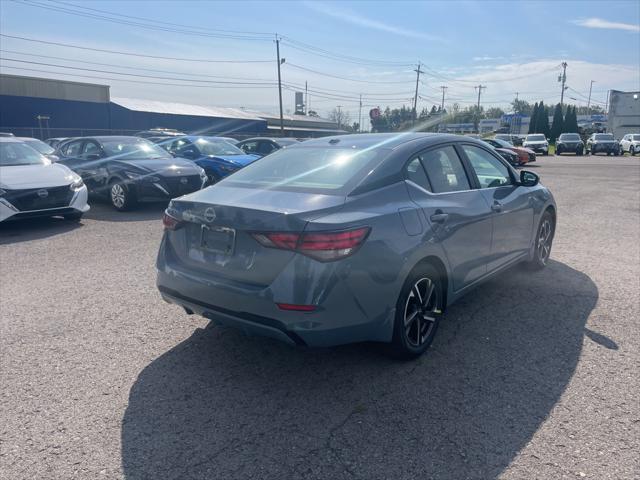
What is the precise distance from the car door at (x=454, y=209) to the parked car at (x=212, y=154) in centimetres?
811

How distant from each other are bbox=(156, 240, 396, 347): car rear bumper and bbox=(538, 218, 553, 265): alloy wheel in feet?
10.7

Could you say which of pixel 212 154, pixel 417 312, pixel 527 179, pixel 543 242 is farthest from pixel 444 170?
pixel 212 154

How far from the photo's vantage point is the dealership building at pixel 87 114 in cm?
4009

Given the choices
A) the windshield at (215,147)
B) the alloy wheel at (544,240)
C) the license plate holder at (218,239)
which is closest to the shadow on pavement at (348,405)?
the license plate holder at (218,239)

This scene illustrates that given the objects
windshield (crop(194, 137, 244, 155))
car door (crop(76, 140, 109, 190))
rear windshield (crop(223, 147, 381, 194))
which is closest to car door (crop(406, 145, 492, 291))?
rear windshield (crop(223, 147, 381, 194))

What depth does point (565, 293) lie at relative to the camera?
5.16 metres

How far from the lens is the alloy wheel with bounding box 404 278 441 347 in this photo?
141 inches

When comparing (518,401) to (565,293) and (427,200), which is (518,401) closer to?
(427,200)

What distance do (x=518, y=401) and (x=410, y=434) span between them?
0.81m

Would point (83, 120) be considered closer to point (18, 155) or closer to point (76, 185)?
point (18, 155)

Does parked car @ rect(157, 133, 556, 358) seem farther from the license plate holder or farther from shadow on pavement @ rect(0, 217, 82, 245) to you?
shadow on pavement @ rect(0, 217, 82, 245)

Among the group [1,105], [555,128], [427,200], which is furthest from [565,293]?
[555,128]

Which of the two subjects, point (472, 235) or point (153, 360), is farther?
point (472, 235)

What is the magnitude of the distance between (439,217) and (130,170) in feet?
26.9
